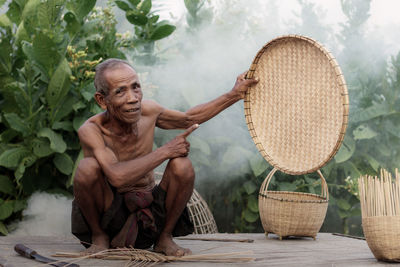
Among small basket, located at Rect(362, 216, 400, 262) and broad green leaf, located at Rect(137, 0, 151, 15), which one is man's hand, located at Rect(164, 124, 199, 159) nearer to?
small basket, located at Rect(362, 216, 400, 262)

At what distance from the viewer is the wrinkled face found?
7.86 feet

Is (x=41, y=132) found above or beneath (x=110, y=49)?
beneath

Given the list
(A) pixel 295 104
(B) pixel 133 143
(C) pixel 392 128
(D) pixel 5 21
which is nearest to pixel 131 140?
(B) pixel 133 143

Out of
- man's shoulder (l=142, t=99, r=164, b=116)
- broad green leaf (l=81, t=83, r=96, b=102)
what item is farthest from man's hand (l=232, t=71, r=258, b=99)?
broad green leaf (l=81, t=83, r=96, b=102)

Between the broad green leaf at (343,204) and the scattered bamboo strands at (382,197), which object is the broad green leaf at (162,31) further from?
the scattered bamboo strands at (382,197)

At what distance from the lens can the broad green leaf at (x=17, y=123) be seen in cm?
336

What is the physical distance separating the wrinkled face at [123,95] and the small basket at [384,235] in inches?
47.4

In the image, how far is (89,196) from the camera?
2.43 meters

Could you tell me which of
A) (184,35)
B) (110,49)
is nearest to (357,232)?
(184,35)

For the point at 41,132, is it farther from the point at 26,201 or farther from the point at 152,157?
the point at 152,157

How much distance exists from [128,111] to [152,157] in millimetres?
249

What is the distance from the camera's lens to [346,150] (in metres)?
4.10

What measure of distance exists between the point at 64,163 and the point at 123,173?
4.22 ft

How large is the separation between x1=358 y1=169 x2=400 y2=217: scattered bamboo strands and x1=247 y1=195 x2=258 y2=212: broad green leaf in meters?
1.72
